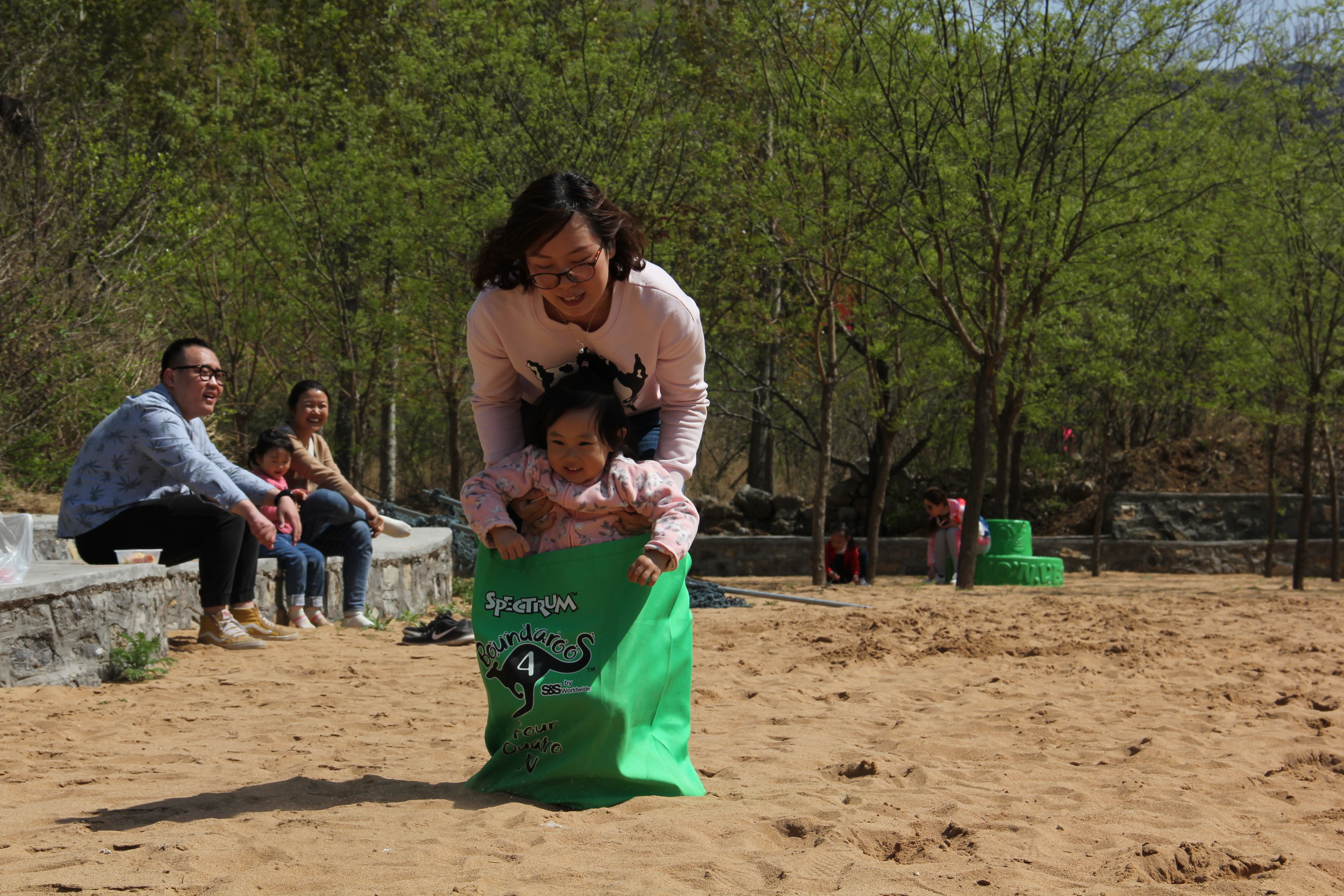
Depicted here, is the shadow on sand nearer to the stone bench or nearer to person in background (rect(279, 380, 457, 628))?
the stone bench

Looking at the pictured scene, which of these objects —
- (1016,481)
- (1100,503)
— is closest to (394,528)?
(1100,503)

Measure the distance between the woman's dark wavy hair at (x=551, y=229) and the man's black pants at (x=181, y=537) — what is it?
305cm

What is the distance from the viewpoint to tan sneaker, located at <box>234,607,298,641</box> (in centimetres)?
616

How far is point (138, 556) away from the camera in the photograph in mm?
6418

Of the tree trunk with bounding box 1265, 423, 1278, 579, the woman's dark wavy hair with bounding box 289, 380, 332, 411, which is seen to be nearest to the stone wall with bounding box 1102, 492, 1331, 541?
the tree trunk with bounding box 1265, 423, 1278, 579

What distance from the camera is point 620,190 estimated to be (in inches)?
527

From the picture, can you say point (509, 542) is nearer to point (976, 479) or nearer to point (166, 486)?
point (166, 486)

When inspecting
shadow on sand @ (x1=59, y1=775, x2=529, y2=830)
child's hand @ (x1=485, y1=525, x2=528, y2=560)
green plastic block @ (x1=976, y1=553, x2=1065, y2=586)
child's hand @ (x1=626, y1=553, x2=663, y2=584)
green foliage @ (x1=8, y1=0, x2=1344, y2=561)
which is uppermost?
green foliage @ (x1=8, y1=0, x2=1344, y2=561)

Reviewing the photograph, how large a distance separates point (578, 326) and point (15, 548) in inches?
115

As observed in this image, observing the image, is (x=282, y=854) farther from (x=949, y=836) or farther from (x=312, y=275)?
(x=312, y=275)

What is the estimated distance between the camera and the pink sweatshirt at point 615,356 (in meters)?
3.13

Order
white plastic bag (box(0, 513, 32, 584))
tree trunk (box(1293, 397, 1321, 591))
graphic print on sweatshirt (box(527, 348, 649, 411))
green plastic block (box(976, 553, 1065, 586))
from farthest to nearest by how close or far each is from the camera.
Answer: green plastic block (box(976, 553, 1065, 586)) → tree trunk (box(1293, 397, 1321, 591)) → white plastic bag (box(0, 513, 32, 584)) → graphic print on sweatshirt (box(527, 348, 649, 411))

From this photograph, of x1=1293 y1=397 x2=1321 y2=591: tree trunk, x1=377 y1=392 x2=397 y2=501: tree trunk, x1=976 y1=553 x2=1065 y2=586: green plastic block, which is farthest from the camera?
x1=377 y1=392 x2=397 y2=501: tree trunk

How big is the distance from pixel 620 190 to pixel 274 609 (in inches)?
304
